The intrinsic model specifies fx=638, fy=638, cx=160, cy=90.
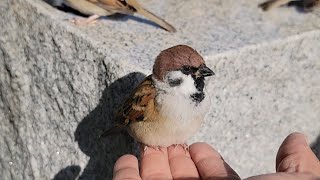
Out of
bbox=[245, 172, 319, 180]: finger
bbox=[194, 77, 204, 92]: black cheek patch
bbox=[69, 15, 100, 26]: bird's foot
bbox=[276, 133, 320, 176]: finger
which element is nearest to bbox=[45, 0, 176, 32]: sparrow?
bbox=[69, 15, 100, 26]: bird's foot

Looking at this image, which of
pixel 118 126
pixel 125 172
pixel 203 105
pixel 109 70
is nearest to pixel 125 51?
pixel 109 70

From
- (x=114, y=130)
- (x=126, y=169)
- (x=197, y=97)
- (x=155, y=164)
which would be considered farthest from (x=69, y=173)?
(x=197, y=97)

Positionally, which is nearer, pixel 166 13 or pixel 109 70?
pixel 109 70

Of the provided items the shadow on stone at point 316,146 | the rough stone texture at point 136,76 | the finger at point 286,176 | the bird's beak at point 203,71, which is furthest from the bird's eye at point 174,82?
the shadow on stone at point 316,146

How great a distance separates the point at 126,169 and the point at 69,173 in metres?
1.09

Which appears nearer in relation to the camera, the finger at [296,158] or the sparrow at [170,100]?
the finger at [296,158]

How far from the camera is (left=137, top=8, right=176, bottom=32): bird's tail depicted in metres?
3.66

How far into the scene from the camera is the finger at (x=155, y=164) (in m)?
2.80

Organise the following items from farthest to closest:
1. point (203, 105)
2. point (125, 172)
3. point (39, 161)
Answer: point (39, 161) → point (203, 105) → point (125, 172)

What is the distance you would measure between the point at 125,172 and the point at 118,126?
0.50 meters

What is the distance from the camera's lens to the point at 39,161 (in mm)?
3885

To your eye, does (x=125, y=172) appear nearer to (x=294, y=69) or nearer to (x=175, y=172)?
(x=175, y=172)

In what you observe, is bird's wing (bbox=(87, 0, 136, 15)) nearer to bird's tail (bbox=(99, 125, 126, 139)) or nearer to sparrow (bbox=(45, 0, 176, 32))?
sparrow (bbox=(45, 0, 176, 32))

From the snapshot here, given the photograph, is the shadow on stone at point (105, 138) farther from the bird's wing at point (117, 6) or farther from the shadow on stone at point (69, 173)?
the bird's wing at point (117, 6)
